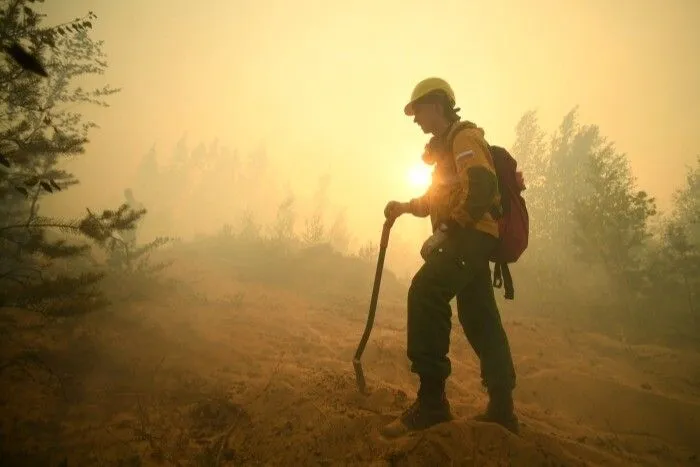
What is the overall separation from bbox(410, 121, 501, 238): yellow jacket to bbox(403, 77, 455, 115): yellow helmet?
0.41 m

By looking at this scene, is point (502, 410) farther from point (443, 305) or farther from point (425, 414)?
point (443, 305)

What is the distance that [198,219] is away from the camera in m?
72.3

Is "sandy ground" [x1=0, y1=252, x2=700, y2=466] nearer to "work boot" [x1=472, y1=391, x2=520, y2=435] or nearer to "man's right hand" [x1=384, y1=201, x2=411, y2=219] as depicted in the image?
"work boot" [x1=472, y1=391, x2=520, y2=435]

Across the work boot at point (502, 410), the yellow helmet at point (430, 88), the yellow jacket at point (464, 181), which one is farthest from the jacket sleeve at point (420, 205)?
the work boot at point (502, 410)

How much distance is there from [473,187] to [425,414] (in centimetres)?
179

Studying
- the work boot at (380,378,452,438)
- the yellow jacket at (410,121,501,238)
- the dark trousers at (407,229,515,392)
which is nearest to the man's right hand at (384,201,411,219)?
the yellow jacket at (410,121,501,238)

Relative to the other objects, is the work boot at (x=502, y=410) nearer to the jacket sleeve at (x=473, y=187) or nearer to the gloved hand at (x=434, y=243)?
the gloved hand at (x=434, y=243)

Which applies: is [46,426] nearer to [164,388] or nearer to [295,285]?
[164,388]

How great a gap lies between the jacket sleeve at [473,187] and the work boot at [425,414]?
4.29 ft

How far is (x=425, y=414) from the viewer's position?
2869 millimetres

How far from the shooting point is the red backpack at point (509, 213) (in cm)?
314

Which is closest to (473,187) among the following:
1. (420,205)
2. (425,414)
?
(420,205)

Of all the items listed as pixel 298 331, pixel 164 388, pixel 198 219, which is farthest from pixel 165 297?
pixel 198 219

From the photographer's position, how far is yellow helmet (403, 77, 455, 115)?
3.44 metres
